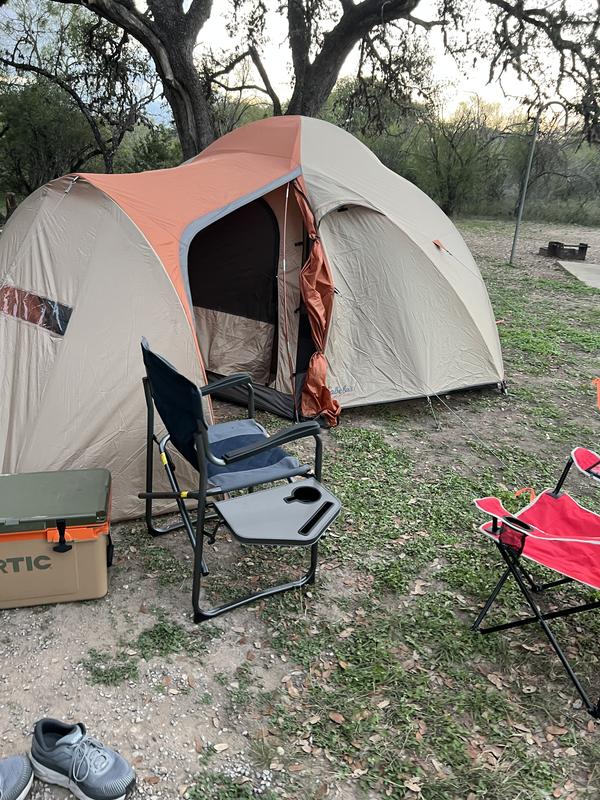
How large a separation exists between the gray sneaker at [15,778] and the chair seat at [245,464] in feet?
3.81

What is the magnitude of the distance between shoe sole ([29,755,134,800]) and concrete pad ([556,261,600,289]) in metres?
9.93

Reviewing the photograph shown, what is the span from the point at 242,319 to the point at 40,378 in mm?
2081

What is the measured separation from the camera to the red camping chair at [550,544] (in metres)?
2.36

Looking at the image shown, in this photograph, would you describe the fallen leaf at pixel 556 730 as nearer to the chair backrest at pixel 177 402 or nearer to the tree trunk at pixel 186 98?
the chair backrest at pixel 177 402

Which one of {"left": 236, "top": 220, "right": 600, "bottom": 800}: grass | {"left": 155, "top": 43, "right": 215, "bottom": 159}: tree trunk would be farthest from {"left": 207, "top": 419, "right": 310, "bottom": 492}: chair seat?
{"left": 155, "top": 43, "right": 215, "bottom": 159}: tree trunk

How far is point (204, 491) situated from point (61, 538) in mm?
636

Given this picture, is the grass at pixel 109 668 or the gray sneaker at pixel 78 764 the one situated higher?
the gray sneaker at pixel 78 764

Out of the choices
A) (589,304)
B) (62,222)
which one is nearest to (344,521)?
(62,222)

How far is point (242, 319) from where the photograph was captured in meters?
5.06

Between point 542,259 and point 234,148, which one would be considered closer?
point 234,148

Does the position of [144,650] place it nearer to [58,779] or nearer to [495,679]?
[58,779]

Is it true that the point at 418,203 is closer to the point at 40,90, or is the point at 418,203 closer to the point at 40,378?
the point at 40,378

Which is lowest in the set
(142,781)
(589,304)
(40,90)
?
(142,781)

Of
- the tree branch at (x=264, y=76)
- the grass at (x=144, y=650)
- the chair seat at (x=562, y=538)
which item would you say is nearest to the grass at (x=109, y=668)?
the grass at (x=144, y=650)
